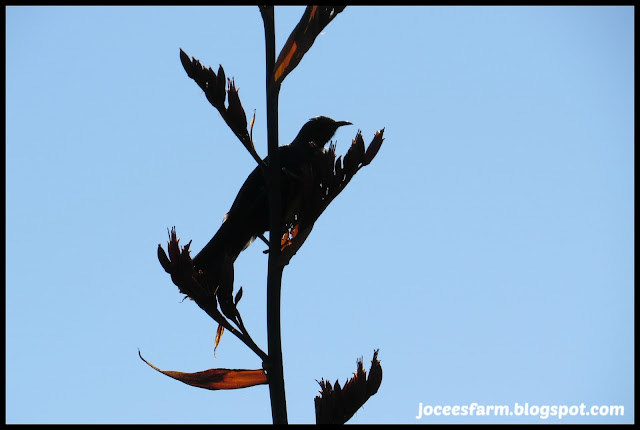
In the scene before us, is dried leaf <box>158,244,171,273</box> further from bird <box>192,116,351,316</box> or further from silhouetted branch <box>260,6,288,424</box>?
silhouetted branch <box>260,6,288,424</box>

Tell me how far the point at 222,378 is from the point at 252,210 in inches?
45.8

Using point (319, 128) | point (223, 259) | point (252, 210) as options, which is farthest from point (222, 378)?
point (319, 128)

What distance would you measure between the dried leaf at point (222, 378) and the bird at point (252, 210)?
271 mm

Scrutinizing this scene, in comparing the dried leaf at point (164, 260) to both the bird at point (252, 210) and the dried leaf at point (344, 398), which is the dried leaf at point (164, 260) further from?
the dried leaf at point (344, 398)

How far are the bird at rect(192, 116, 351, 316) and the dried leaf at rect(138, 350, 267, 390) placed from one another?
27 centimetres

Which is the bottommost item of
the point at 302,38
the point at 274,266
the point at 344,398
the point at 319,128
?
the point at 344,398

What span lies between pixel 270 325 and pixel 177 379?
1.62 feet

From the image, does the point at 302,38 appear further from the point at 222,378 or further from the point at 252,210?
the point at 222,378

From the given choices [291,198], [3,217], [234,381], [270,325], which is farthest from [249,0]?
[3,217]

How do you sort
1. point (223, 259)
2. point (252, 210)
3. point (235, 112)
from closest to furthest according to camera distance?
point (235, 112) → point (223, 259) → point (252, 210)

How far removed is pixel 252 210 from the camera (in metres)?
3.98

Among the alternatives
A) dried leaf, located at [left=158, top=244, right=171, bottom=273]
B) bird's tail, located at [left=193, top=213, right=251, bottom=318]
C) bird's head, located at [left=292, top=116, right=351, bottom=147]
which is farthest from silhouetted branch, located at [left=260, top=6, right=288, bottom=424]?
bird's head, located at [left=292, top=116, right=351, bottom=147]

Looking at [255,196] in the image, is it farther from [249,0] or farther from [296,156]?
[249,0]

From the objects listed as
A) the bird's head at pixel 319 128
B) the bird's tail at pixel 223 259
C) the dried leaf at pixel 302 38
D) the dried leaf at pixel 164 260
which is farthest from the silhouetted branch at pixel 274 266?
the bird's head at pixel 319 128
